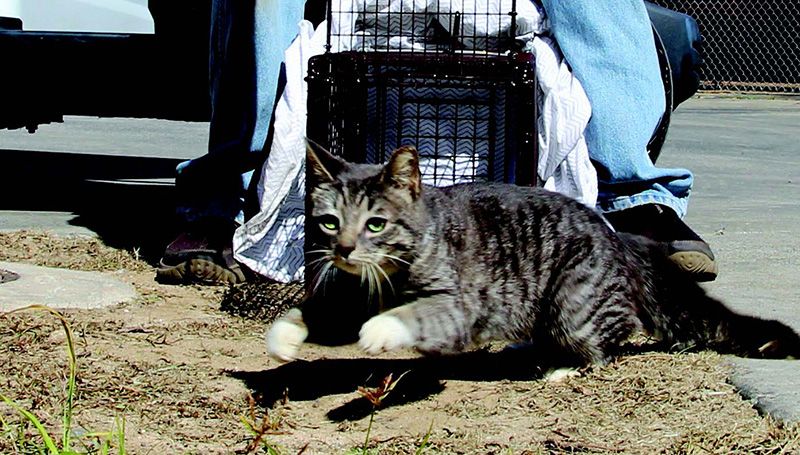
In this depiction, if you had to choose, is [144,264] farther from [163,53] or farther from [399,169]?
[399,169]

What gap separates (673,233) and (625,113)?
0.49 m

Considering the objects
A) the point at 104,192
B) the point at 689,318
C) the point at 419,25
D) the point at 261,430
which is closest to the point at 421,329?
the point at 689,318

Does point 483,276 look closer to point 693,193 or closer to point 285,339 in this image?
point 285,339

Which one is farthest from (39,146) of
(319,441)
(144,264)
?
(319,441)

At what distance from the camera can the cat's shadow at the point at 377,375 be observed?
3.18 meters

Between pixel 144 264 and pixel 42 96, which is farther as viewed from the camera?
pixel 42 96

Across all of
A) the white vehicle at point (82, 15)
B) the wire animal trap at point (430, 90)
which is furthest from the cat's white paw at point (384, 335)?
the white vehicle at point (82, 15)

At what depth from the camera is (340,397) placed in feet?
10.5

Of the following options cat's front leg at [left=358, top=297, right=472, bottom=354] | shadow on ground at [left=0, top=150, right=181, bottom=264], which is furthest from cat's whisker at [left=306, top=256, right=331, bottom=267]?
shadow on ground at [left=0, top=150, right=181, bottom=264]

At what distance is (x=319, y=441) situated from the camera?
9.19 feet

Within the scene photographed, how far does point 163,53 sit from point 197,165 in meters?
0.99

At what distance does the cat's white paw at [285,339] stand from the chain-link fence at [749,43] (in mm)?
13903

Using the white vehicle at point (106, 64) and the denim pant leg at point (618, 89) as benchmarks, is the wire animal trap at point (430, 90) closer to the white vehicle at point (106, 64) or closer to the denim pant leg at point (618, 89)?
the denim pant leg at point (618, 89)

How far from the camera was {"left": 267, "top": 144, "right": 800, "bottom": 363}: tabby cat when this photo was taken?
3131 mm
